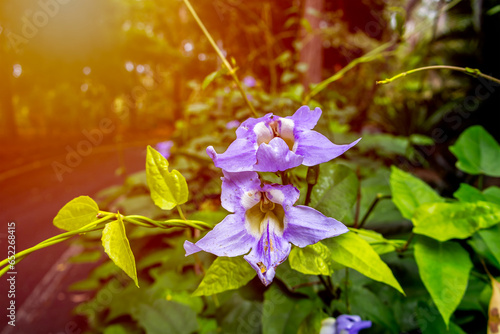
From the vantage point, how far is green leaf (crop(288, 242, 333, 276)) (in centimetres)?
36

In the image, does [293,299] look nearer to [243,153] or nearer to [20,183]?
[243,153]

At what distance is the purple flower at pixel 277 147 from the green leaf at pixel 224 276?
135mm

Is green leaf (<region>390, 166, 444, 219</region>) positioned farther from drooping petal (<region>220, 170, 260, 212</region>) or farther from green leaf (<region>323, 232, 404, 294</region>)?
drooping petal (<region>220, 170, 260, 212</region>)

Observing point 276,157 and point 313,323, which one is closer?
point 276,157

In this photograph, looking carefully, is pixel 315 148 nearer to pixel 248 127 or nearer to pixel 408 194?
pixel 248 127

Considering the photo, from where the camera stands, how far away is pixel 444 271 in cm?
47

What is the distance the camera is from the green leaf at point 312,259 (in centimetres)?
36

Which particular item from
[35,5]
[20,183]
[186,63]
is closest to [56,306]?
[186,63]

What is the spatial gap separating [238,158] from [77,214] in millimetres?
198

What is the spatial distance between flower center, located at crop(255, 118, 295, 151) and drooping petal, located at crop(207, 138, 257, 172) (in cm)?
3

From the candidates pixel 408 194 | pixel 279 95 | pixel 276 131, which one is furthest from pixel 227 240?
pixel 279 95

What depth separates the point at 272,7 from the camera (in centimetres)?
263

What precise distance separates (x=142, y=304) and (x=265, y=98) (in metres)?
0.91

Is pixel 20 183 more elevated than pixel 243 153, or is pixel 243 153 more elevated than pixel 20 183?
pixel 243 153
